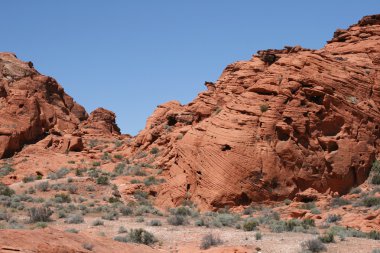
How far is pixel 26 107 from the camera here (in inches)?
1754

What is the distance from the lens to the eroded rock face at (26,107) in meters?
42.3

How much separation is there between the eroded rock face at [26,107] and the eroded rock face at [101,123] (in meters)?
2.37

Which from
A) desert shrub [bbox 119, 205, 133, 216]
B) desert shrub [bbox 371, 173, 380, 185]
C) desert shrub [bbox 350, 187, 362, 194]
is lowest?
desert shrub [bbox 119, 205, 133, 216]

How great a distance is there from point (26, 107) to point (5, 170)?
9.87 meters

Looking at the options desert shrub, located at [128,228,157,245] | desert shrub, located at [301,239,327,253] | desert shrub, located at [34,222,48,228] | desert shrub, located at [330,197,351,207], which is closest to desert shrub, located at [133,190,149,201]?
desert shrub, located at [34,222,48,228]

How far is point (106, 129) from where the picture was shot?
5794cm

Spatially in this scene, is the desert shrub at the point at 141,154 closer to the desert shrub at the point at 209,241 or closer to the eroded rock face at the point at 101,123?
the eroded rock face at the point at 101,123

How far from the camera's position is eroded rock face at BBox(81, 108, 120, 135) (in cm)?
5603

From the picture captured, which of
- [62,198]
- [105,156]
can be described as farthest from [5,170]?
[62,198]

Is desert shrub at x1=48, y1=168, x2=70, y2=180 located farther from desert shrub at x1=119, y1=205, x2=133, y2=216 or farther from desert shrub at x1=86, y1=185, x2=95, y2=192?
desert shrub at x1=119, y1=205, x2=133, y2=216

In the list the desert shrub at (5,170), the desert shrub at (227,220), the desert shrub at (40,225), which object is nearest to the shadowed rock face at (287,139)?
the desert shrub at (227,220)

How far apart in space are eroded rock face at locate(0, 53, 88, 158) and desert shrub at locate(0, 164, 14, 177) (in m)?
3.48

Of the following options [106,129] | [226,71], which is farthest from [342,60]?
[106,129]

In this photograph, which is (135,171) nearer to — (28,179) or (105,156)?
(28,179)
